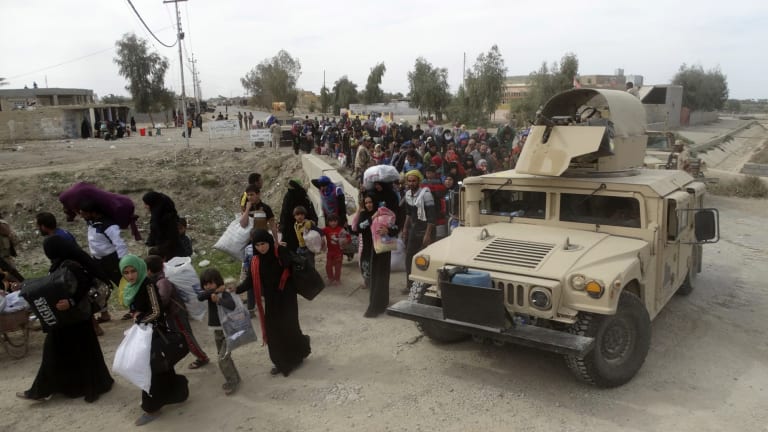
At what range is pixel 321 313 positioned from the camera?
6734 mm

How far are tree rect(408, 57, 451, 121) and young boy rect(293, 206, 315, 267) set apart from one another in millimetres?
43067

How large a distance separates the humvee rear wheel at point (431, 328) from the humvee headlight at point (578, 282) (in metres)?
1.34

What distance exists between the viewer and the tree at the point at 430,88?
1938 inches

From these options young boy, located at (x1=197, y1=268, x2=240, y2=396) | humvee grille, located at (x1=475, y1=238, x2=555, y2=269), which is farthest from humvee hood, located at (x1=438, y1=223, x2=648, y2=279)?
young boy, located at (x1=197, y1=268, x2=240, y2=396)

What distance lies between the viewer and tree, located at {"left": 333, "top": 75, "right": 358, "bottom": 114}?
69438mm

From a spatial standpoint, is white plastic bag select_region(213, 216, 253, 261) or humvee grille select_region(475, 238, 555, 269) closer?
humvee grille select_region(475, 238, 555, 269)

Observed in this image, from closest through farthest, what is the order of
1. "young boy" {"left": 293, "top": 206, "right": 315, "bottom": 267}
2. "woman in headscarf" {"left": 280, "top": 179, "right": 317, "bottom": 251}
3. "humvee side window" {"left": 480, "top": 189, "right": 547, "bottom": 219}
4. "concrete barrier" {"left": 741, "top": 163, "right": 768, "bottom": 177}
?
"humvee side window" {"left": 480, "top": 189, "right": 547, "bottom": 219} → "young boy" {"left": 293, "top": 206, "right": 315, "bottom": 267} → "woman in headscarf" {"left": 280, "top": 179, "right": 317, "bottom": 251} → "concrete barrier" {"left": 741, "top": 163, "right": 768, "bottom": 177}

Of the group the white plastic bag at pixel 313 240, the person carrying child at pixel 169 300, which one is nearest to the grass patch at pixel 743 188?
the white plastic bag at pixel 313 240

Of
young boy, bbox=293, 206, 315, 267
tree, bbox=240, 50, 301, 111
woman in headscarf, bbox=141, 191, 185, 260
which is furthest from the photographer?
tree, bbox=240, 50, 301, 111

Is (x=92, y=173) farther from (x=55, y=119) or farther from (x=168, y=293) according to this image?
(x=55, y=119)

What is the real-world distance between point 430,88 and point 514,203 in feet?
146

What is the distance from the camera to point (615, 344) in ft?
15.6

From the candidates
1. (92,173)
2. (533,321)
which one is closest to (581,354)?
(533,321)

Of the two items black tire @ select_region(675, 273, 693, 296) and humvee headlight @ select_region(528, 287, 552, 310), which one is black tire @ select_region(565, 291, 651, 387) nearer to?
humvee headlight @ select_region(528, 287, 552, 310)
